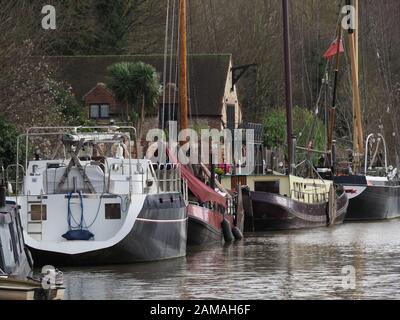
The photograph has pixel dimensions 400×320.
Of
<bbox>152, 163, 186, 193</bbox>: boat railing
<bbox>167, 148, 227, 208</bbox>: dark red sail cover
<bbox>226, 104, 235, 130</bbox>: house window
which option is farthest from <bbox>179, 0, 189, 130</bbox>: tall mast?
<bbox>226, 104, 235, 130</bbox>: house window

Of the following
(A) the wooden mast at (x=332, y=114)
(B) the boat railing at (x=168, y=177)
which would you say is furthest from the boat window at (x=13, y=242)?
(A) the wooden mast at (x=332, y=114)

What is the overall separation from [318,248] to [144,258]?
28.2ft

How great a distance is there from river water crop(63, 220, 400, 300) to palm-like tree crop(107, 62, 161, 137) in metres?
19.1

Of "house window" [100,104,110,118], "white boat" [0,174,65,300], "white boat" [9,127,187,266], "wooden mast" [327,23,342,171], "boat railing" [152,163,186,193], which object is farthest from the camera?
"house window" [100,104,110,118]

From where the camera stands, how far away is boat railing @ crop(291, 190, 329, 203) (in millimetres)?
51531

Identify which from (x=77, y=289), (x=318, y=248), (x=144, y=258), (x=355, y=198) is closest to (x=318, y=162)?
(x=355, y=198)

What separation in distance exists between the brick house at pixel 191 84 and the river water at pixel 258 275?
25.2m

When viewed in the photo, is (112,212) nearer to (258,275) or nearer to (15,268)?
(258,275)

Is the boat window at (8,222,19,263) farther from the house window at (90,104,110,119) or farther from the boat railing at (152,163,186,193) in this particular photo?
the house window at (90,104,110,119)

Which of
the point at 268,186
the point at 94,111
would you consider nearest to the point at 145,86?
the point at 94,111

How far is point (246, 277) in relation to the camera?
29.3m

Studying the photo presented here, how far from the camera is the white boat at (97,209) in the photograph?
30453 mm

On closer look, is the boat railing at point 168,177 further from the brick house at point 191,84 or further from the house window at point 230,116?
the house window at point 230,116
